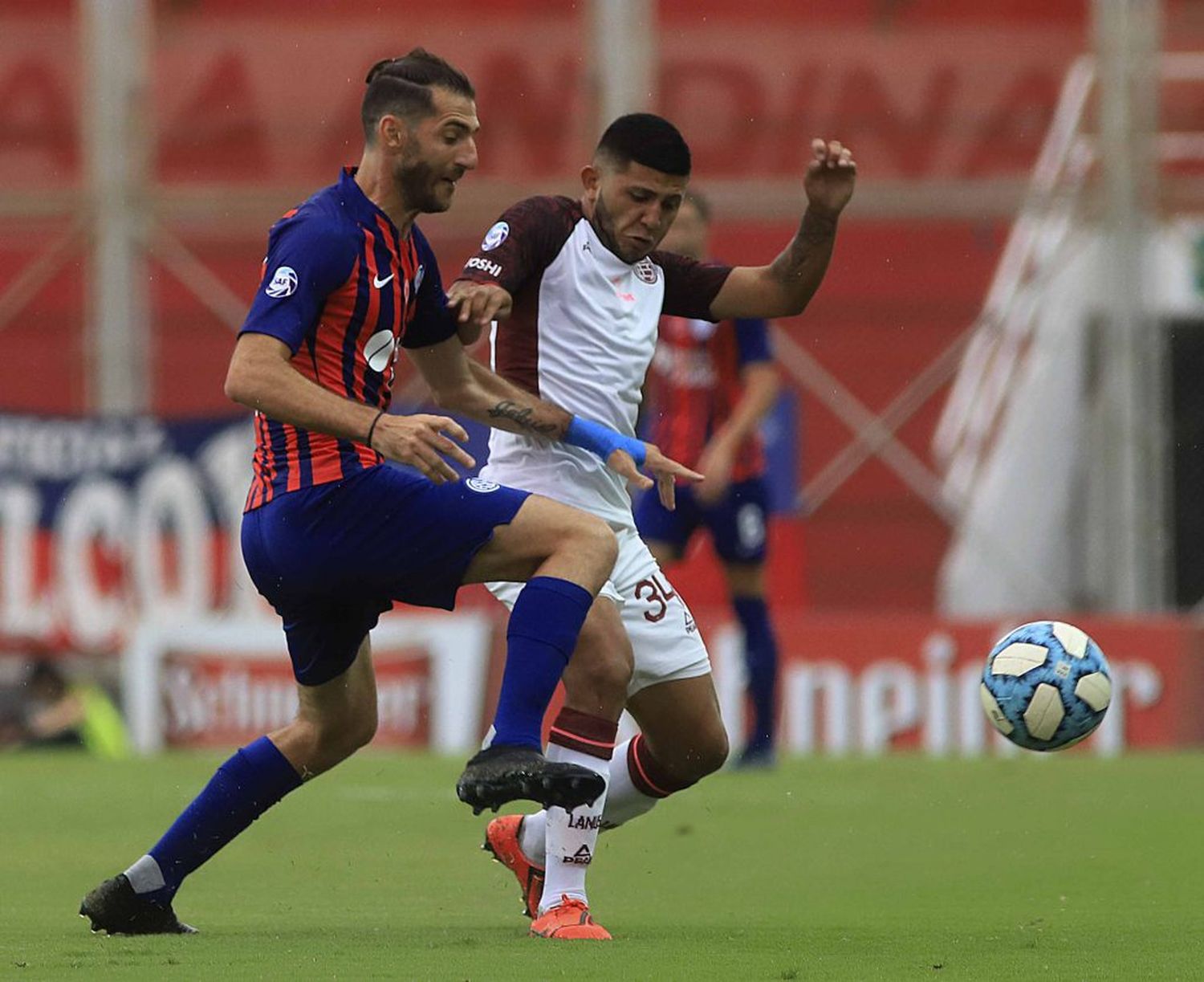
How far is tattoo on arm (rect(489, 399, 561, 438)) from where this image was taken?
5.91 metres

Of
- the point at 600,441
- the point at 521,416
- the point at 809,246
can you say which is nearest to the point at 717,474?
the point at 809,246

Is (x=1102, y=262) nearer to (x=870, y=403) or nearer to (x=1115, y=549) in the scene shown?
(x=1115, y=549)

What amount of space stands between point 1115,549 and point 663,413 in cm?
437

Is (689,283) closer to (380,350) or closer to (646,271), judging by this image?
(646,271)

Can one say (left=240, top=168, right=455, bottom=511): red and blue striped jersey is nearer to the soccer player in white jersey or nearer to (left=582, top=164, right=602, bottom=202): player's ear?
the soccer player in white jersey

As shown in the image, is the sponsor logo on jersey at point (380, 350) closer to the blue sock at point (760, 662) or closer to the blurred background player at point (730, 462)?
the blurred background player at point (730, 462)

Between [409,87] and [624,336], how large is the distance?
3.21ft

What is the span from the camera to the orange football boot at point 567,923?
18.0 feet

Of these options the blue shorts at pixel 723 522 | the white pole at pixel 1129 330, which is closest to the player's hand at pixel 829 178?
the blue shorts at pixel 723 522

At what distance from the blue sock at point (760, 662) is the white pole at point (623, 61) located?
5350 mm

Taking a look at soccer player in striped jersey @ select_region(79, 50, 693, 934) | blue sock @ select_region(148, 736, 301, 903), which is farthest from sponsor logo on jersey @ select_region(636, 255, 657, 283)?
blue sock @ select_region(148, 736, 301, 903)

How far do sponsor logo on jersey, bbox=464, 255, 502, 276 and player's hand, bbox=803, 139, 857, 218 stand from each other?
816 millimetres

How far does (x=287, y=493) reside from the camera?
17.6ft

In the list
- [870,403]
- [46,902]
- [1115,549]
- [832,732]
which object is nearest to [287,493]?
[46,902]
